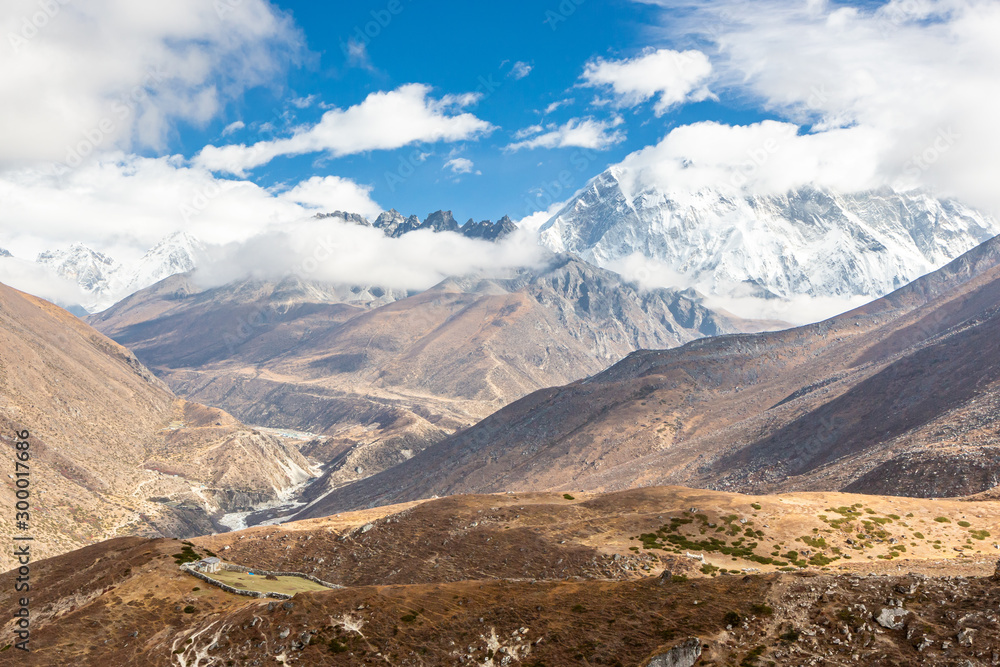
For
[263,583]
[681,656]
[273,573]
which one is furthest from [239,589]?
[681,656]

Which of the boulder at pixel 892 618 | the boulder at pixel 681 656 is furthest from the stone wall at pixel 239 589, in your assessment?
the boulder at pixel 892 618

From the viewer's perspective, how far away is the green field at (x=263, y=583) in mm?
51906

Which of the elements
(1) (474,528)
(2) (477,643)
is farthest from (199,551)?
(2) (477,643)

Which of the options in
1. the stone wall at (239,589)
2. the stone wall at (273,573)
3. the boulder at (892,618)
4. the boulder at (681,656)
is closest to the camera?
the boulder at (892,618)

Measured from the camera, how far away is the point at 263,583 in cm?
5447

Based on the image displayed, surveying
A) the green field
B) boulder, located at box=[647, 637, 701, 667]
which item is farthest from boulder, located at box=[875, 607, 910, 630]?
the green field

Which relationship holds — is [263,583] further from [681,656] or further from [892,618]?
[892,618]

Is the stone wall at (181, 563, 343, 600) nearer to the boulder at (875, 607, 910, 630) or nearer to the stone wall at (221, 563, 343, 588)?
the stone wall at (221, 563, 343, 588)

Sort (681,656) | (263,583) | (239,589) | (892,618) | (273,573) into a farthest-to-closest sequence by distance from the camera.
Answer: (273,573)
(263,583)
(239,589)
(681,656)
(892,618)

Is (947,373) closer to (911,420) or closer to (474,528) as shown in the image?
(911,420)

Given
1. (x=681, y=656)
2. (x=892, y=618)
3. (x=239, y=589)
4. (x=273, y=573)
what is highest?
(x=239, y=589)

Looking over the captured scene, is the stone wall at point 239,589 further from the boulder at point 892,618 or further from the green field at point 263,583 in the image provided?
the boulder at point 892,618

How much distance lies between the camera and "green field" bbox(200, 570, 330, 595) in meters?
51.9

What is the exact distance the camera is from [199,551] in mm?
60938
